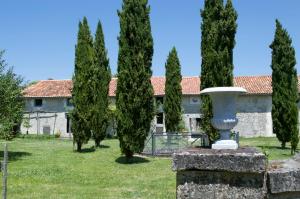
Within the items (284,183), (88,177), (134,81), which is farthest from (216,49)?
(284,183)

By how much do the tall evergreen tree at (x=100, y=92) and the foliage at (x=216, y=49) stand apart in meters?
7.93

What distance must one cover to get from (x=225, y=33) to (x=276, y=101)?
29.7ft

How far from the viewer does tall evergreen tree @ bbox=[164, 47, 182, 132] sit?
36094 millimetres

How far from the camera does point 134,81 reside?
18.7 metres

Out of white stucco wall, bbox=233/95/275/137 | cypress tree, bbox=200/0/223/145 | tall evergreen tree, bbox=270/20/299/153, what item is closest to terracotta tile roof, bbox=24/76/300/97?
white stucco wall, bbox=233/95/275/137

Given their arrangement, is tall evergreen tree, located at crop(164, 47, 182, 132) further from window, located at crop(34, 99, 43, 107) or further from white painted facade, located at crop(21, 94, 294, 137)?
window, located at crop(34, 99, 43, 107)

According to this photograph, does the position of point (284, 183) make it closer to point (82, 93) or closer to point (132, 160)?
point (132, 160)

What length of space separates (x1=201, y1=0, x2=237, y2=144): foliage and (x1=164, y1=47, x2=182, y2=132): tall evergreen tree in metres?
15.9

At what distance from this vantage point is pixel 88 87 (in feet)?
81.0

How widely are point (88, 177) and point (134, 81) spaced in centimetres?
575

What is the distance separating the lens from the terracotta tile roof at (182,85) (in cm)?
4092

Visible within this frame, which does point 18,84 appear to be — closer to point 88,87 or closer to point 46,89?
point 88,87

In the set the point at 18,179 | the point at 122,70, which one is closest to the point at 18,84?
the point at 122,70

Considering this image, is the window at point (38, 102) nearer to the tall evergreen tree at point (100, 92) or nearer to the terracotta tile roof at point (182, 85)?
the terracotta tile roof at point (182, 85)
